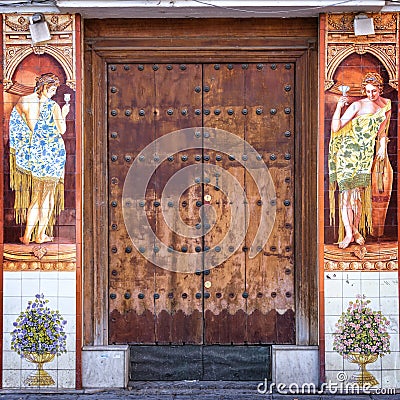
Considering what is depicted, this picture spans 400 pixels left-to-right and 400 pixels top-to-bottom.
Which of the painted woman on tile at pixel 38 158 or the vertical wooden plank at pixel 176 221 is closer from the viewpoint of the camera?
the painted woman on tile at pixel 38 158

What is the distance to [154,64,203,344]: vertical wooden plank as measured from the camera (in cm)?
707

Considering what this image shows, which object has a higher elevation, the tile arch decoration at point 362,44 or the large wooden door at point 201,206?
the tile arch decoration at point 362,44

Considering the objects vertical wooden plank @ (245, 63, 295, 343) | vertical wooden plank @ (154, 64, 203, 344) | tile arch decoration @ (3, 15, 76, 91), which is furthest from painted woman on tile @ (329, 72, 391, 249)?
tile arch decoration @ (3, 15, 76, 91)

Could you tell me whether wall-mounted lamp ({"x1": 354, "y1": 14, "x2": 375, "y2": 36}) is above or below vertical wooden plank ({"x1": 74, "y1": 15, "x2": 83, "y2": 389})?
above

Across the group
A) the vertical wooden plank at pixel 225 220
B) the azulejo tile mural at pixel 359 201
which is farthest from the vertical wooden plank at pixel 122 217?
the azulejo tile mural at pixel 359 201

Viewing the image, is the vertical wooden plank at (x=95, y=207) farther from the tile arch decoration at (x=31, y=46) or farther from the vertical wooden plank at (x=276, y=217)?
the vertical wooden plank at (x=276, y=217)

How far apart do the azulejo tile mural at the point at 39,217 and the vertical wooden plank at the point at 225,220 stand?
1.18m

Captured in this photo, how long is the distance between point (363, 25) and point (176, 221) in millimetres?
2287

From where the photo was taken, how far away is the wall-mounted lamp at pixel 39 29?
262 inches

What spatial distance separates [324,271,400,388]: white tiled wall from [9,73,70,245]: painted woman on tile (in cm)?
238

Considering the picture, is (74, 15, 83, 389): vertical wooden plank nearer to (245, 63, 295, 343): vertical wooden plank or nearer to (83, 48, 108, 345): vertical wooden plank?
(83, 48, 108, 345): vertical wooden plank

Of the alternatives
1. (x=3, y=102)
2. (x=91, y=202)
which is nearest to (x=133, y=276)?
(x=91, y=202)

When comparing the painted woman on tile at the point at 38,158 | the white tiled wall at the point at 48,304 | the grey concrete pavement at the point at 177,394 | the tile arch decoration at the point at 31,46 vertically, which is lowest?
the grey concrete pavement at the point at 177,394

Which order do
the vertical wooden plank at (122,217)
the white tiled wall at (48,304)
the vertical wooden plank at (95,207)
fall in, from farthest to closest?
the vertical wooden plank at (122,217) < the vertical wooden plank at (95,207) < the white tiled wall at (48,304)
